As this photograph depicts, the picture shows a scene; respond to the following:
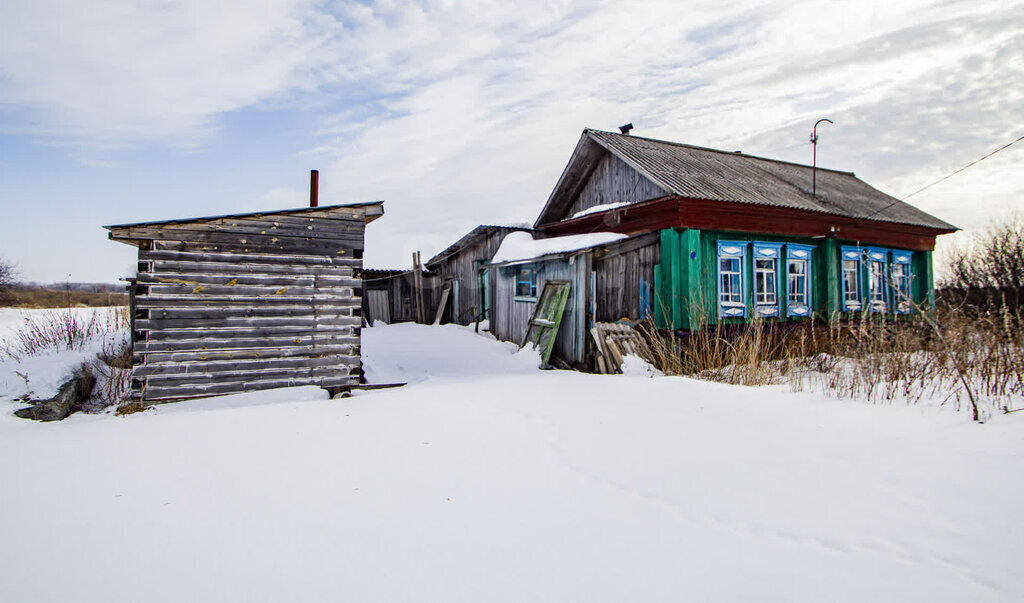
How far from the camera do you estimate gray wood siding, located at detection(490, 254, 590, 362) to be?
1017cm

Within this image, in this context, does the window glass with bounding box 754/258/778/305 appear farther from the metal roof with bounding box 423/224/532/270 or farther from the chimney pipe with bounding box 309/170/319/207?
the chimney pipe with bounding box 309/170/319/207

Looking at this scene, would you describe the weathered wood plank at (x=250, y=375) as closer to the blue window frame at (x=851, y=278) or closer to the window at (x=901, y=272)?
the blue window frame at (x=851, y=278)

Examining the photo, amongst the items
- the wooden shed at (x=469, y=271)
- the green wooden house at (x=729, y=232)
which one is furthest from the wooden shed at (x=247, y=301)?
the wooden shed at (x=469, y=271)

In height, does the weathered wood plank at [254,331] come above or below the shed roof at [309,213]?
below

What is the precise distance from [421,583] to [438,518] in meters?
0.74

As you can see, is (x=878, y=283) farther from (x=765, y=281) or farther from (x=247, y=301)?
(x=247, y=301)

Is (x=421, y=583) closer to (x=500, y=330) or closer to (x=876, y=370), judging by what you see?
(x=876, y=370)

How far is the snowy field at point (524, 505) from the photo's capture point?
2.57m

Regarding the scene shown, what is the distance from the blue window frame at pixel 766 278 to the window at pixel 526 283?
5212 millimetres

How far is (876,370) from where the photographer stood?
6.80 m

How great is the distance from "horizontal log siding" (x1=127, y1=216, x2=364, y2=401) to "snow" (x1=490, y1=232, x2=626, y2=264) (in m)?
Result: 4.59

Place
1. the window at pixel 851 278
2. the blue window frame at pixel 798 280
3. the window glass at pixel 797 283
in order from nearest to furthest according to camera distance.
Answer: the blue window frame at pixel 798 280 < the window glass at pixel 797 283 < the window at pixel 851 278

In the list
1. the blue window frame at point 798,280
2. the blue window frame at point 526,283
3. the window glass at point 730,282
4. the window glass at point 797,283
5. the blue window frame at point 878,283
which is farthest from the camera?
the blue window frame at point 878,283

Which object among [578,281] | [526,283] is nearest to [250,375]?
[578,281]
